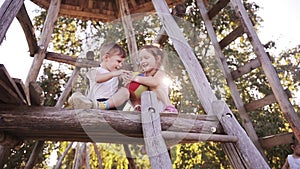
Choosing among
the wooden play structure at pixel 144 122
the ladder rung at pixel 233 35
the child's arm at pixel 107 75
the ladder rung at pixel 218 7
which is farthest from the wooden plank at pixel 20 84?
the ladder rung at pixel 218 7

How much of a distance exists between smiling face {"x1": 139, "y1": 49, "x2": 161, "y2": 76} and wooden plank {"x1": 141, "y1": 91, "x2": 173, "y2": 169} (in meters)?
0.54

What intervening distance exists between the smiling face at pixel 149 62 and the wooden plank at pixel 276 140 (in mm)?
1314

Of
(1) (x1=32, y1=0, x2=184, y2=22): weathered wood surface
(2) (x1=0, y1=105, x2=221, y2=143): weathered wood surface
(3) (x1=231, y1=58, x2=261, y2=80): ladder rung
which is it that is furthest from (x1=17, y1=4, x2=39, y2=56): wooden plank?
(3) (x1=231, y1=58, x2=261, y2=80): ladder rung

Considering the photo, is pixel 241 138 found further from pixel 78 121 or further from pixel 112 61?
pixel 112 61

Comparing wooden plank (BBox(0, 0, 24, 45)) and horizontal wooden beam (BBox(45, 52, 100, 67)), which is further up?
horizontal wooden beam (BBox(45, 52, 100, 67))

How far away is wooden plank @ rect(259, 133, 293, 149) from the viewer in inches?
104

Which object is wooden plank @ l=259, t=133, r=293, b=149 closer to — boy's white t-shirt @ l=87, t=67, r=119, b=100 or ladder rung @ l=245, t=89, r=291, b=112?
ladder rung @ l=245, t=89, r=291, b=112

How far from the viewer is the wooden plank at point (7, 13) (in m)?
2.10

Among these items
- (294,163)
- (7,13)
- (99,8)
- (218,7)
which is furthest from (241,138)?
(99,8)

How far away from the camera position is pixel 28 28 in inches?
119

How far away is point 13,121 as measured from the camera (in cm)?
181

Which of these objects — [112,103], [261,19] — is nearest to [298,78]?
[261,19]

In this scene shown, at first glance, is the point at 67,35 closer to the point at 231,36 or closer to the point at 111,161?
the point at 111,161

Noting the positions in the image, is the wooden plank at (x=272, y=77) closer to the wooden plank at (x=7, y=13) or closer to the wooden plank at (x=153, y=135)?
the wooden plank at (x=153, y=135)
